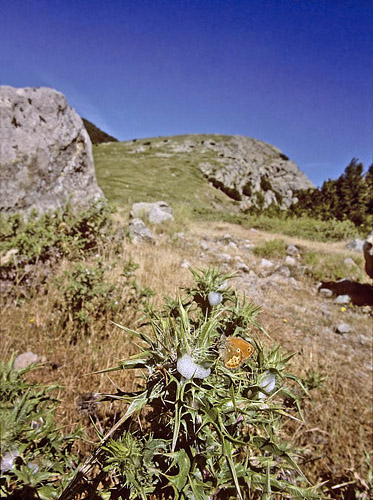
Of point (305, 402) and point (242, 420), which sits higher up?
point (242, 420)

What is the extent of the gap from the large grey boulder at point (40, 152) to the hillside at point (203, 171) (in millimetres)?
13808

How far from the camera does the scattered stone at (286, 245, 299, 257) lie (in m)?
7.25

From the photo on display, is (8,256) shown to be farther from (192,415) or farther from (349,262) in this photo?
(349,262)

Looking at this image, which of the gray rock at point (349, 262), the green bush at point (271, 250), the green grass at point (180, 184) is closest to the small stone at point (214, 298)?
the green bush at point (271, 250)

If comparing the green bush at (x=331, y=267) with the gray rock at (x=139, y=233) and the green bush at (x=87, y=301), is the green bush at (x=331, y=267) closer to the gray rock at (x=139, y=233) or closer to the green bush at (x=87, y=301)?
the gray rock at (x=139, y=233)

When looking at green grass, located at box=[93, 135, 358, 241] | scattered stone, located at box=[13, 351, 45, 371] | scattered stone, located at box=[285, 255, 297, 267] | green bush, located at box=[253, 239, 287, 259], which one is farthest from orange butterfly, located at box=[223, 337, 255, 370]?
green grass, located at box=[93, 135, 358, 241]

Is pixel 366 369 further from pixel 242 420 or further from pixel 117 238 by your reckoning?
pixel 117 238

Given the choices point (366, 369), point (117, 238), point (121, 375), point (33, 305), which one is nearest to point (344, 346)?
point (366, 369)

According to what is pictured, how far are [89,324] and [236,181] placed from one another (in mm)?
39713

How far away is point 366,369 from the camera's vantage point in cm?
284

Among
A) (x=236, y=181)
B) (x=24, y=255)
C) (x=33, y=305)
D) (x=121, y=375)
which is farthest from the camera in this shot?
(x=236, y=181)

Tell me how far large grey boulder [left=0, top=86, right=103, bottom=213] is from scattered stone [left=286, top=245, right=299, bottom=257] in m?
5.48

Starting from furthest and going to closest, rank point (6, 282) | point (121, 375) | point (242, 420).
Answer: point (6, 282) < point (121, 375) < point (242, 420)

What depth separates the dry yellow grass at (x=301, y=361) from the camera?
5.62 feet
